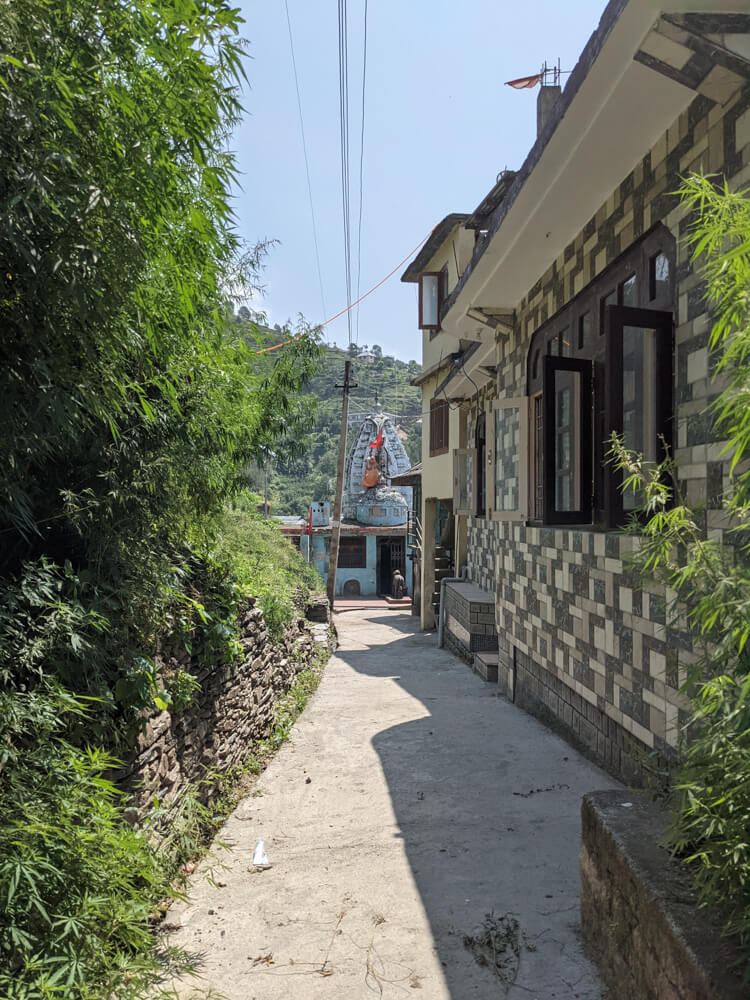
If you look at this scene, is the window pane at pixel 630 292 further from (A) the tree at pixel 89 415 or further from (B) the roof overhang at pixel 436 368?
(B) the roof overhang at pixel 436 368

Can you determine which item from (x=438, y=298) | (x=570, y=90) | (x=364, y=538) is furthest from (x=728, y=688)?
(x=364, y=538)

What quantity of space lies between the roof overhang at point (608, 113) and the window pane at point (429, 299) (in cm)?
846

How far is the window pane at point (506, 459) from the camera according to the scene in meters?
6.81

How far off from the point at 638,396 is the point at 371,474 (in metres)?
25.4

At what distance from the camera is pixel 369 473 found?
2945cm

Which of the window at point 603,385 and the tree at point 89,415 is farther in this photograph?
the window at point 603,385

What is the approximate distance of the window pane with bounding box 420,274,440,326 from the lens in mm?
13797

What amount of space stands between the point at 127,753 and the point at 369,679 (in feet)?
20.3

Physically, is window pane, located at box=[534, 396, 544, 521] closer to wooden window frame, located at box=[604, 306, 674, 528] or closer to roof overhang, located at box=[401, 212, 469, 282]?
→ wooden window frame, located at box=[604, 306, 674, 528]

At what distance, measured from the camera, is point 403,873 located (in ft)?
11.2

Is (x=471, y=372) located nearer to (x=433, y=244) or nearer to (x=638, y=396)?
(x=433, y=244)

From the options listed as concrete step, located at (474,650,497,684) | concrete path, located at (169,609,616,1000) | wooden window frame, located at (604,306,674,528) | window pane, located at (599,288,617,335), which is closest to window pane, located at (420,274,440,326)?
concrete step, located at (474,650,497,684)

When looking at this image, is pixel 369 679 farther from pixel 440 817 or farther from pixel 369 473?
pixel 369 473

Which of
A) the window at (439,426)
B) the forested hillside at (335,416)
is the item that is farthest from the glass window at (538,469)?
the forested hillside at (335,416)
